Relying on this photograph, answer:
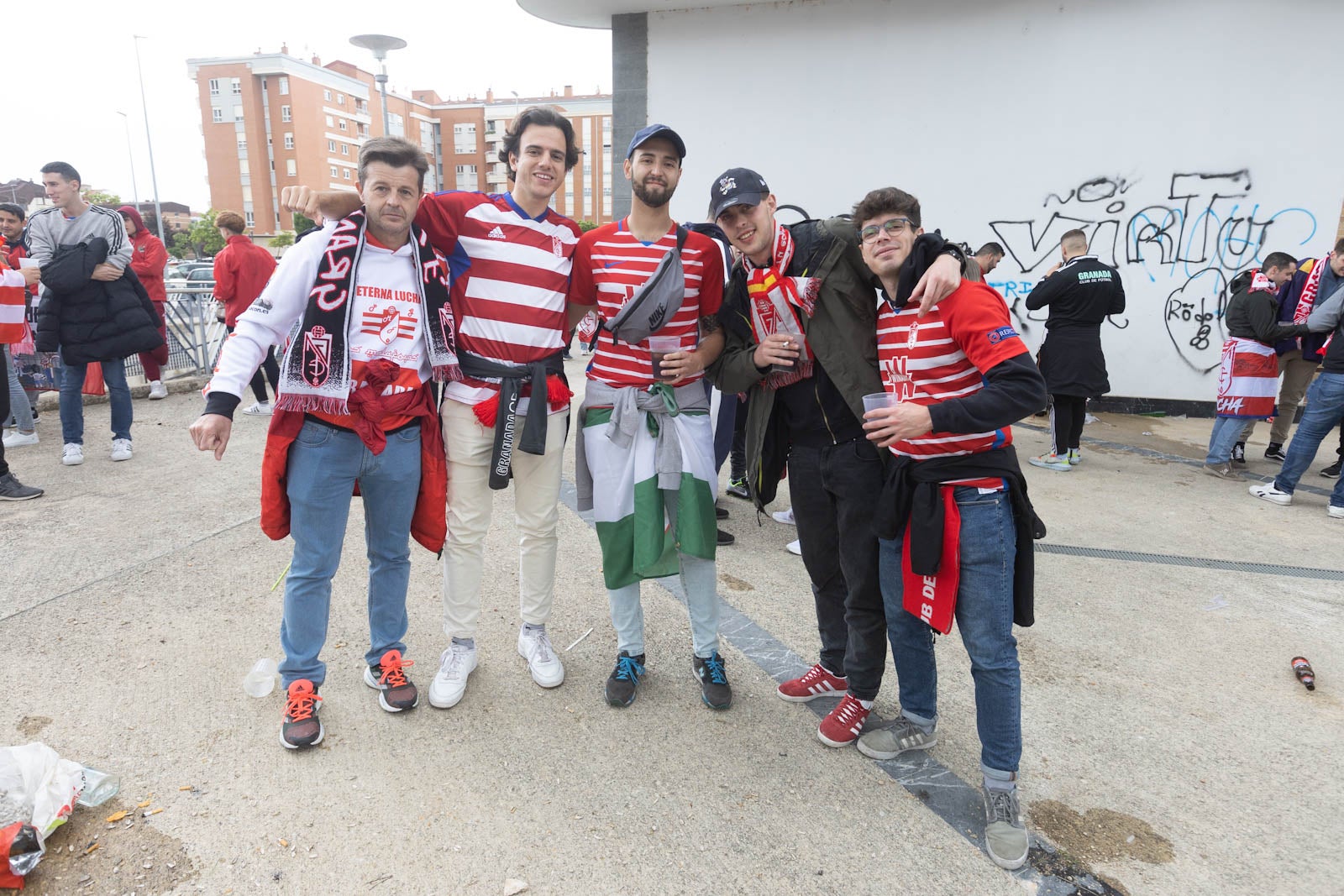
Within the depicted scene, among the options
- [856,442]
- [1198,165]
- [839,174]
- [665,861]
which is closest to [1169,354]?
[1198,165]

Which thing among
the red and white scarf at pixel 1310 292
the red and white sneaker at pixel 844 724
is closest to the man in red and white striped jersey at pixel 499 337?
the red and white sneaker at pixel 844 724

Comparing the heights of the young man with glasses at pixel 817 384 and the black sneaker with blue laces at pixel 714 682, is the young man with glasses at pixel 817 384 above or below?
above

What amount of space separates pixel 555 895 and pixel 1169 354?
9.16 m

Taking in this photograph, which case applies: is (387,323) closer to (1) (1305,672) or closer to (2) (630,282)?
(2) (630,282)

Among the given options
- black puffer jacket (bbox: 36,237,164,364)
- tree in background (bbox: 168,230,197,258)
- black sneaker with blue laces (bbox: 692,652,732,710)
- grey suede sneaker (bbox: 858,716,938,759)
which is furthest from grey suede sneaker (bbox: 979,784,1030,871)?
tree in background (bbox: 168,230,197,258)

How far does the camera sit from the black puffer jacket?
542 cm

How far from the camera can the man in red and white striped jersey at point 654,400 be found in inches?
104

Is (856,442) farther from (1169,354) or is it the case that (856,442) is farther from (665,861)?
(1169,354)

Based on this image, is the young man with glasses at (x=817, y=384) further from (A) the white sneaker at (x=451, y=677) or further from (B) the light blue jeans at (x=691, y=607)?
(A) the white sneaker at (x=451, y=677)

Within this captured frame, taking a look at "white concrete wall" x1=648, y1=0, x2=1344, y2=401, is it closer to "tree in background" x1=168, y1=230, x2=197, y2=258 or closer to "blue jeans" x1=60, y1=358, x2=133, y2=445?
"blue jeans" x1=60, y1=358, x2=133, y2=445

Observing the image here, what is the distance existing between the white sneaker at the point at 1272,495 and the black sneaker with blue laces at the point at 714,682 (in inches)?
198

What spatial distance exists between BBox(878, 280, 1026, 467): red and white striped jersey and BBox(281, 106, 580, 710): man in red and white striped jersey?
125 cm

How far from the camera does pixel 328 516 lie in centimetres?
250

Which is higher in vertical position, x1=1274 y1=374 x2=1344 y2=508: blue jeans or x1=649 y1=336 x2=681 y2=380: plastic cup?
x1=649 y1=336 x2=681 y2=380: plastic cup
